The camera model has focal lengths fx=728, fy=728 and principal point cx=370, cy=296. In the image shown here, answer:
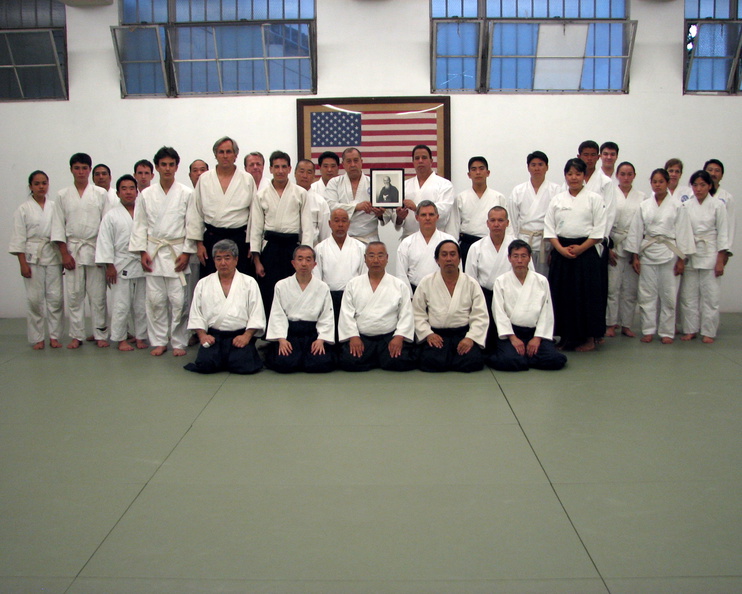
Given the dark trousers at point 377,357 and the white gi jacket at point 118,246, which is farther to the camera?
the white gi jacket at point 118,246

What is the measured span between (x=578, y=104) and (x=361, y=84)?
2.07 meters

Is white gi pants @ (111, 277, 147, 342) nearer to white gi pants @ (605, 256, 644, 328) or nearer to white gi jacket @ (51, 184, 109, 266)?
white gi jacket @ (51, 184, 109, 266)

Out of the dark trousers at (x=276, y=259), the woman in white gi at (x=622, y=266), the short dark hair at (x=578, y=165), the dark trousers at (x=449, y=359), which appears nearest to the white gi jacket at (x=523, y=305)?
the dark trousers at (x=449, y=359)

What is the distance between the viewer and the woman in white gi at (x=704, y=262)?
5.81 meters

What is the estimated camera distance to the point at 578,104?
6.91 metres

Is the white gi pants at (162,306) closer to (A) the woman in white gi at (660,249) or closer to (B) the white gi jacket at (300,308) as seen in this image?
(B) the white gi jacket at (300,308)

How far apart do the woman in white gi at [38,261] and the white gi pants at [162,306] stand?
2.95 feet

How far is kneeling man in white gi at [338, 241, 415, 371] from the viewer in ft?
15.9

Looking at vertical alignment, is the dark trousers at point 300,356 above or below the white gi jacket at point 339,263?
below

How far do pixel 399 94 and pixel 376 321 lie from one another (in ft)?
9.49

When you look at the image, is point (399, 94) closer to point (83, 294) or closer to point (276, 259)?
point (276, 259)

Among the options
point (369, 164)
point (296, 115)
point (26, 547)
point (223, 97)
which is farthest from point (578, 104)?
point (26, 547)

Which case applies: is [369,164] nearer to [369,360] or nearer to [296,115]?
[296,115]

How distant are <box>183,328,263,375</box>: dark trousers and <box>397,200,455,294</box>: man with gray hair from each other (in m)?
1.28
